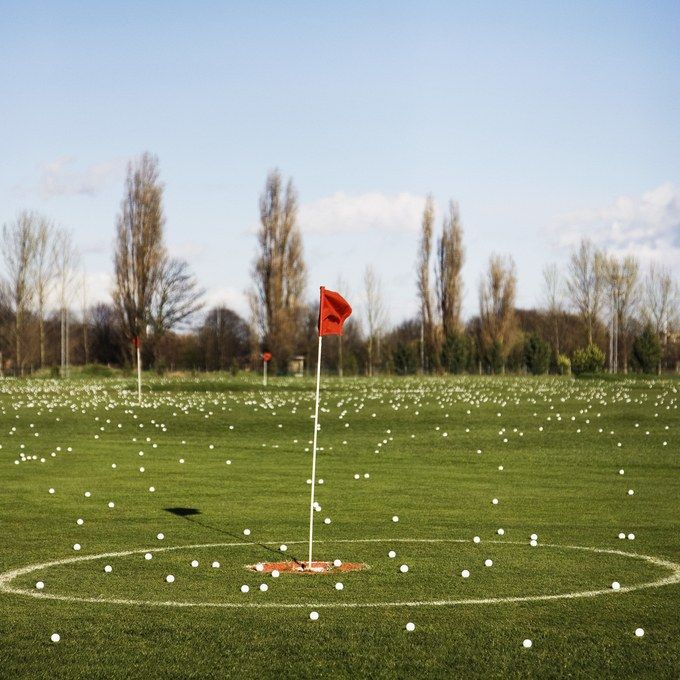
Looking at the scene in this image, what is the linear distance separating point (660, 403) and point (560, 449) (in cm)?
1472

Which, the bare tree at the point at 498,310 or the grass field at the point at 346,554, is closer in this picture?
the grass field at the point at 346,554

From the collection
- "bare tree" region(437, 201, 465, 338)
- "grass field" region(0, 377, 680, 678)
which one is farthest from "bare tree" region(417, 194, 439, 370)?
"grass field" region(0, 377, 680, 678)

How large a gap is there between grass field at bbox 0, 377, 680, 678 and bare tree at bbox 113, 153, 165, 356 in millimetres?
48026

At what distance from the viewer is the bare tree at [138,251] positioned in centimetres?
8594

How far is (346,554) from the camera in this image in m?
14.8

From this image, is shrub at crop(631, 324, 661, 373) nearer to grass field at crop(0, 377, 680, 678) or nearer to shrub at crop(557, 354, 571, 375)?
shrub at crop(557, 354, 571, 375)

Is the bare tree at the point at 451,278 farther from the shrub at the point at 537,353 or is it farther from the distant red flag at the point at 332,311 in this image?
the distant red flag at the point at 332,311

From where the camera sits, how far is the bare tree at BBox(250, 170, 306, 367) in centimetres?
9219

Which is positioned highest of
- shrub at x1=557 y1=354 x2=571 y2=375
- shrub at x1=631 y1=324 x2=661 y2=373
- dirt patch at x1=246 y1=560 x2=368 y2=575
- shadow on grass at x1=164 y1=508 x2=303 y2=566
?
shrub at x1=631 y1=324 x2=661 y2=373

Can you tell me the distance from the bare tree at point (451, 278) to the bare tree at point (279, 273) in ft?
48.7

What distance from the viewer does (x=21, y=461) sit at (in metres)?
29.8

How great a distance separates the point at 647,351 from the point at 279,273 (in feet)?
97.9

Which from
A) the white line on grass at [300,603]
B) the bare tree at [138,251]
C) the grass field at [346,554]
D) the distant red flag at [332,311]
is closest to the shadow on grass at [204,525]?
the grass field at [346,554]

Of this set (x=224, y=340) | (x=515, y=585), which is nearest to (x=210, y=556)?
(x=515, y=585)
